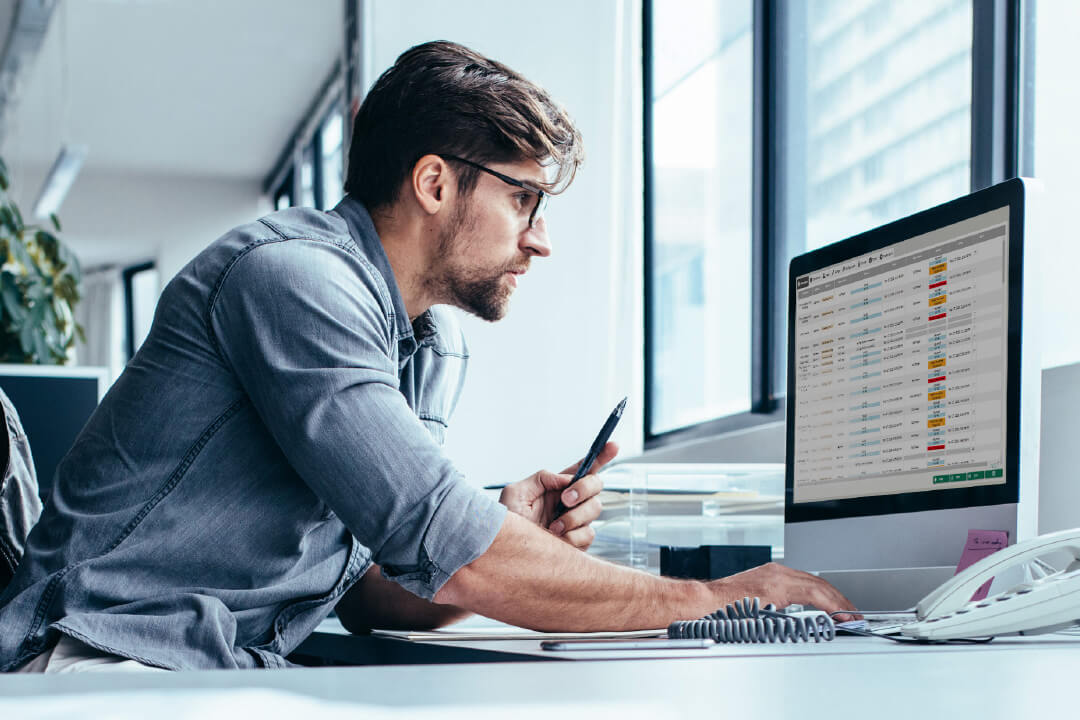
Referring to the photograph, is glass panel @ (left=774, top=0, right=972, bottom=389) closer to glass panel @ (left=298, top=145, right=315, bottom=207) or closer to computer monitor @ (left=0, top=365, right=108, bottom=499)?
computer monitor @ (left=0, top=365, right=108, bottom=499)

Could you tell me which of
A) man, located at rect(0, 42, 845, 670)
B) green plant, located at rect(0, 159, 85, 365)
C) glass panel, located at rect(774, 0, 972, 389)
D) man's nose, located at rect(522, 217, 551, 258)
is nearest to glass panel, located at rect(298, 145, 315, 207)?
green plant, located at rect(0, 159, 85, 365)

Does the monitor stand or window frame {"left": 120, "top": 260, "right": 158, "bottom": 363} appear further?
window frame {"left": 120, "top": 260, "right": 158, "bottom": 363}

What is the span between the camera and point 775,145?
10.9 ft

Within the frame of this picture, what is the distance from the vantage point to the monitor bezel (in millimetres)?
1206

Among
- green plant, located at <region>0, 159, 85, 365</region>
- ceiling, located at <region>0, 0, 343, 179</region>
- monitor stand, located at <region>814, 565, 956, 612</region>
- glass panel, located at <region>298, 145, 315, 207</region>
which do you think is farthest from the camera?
glass panel, located at <region>298, 145, 315, 207</region>

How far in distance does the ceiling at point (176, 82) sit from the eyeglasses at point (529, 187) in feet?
16.1

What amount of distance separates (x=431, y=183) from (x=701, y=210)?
2.30 m

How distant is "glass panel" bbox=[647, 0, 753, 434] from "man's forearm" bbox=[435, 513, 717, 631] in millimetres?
2140

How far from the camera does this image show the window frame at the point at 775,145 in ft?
6.95

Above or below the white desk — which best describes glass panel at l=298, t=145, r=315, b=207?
above

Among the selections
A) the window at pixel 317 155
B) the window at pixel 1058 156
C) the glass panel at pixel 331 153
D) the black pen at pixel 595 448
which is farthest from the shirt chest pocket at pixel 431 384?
the glass panel at pixel 331 153

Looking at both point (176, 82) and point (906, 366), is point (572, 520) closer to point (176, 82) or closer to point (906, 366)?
point (906, 366)

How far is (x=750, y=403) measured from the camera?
3285mm

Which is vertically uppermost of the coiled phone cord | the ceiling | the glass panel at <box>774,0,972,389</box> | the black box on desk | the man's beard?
the ceiling
